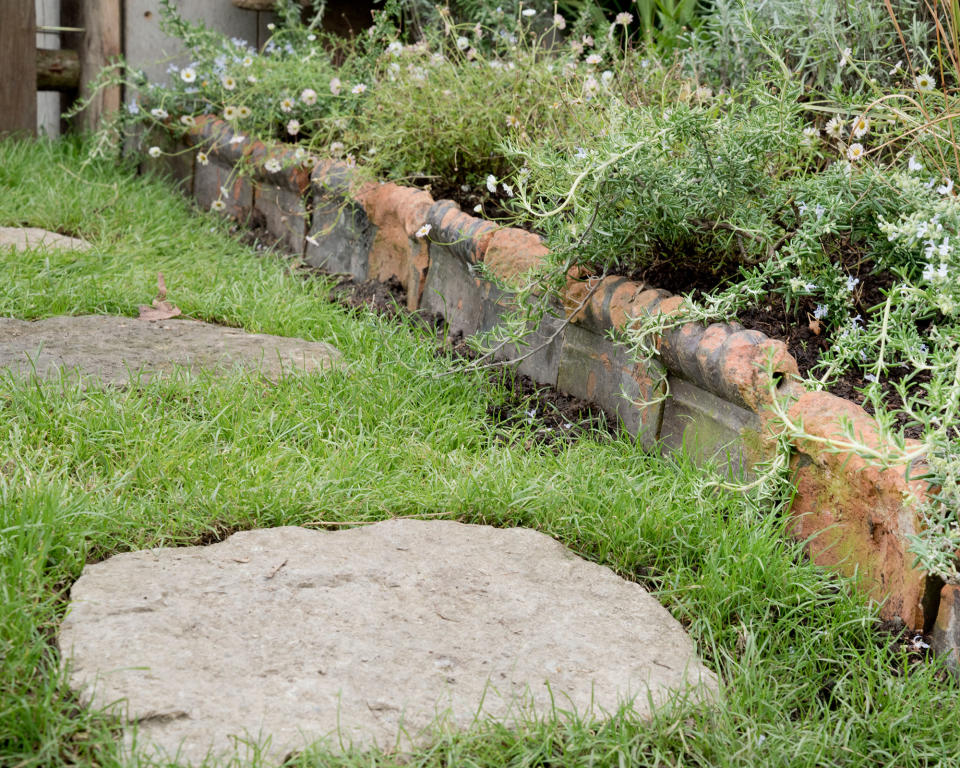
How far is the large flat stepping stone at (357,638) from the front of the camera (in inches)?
61.1

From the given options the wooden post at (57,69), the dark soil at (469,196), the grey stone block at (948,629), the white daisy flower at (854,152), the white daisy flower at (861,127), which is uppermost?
the white daisy flower at (861,127)

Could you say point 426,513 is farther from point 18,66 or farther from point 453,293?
point 18,66

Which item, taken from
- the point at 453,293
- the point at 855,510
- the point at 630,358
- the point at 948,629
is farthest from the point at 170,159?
the point at 948,629

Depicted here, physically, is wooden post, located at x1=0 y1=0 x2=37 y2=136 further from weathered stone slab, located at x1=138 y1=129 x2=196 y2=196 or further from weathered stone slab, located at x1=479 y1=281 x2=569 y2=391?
weathered stone slab, located at x1=479 y1=281 x2=569 y2=391

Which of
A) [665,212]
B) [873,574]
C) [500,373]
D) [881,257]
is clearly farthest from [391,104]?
[873,574]

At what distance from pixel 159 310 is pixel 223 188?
1192 mm

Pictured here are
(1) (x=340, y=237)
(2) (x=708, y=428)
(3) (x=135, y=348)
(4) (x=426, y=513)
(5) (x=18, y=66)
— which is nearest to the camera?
(4) (x=426, y=513)

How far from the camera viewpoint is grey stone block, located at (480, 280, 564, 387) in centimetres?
293

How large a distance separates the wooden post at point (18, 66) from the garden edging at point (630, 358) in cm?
121

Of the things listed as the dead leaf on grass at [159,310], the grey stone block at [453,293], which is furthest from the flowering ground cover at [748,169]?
the dead leaf on grass at [159,310]

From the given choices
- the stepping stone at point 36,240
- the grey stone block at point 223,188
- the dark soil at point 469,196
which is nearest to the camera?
the dark soil at point 469,196

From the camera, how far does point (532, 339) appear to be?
304 centimetres

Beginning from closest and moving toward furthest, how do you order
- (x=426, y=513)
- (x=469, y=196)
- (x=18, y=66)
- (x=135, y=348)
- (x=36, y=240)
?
(x=426, y=513), (x=135, y=348), (x=469, y=196), (x=36, y=240), (x=18, y=66)

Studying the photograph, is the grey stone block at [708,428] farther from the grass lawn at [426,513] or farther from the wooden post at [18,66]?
the wooden post at [18,66]
